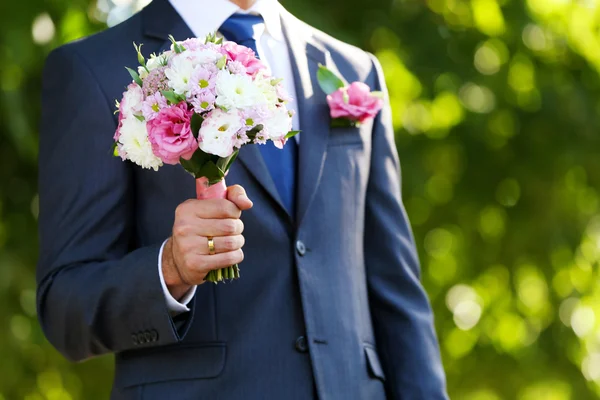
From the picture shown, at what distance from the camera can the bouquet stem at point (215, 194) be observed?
2.74m

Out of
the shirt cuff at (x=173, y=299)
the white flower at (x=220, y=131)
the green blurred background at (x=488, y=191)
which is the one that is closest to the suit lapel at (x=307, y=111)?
the shirt cuff at (x=173, y=299)

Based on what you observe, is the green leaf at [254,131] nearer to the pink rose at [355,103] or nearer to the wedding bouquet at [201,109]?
the wedding bouquet at [201,109]

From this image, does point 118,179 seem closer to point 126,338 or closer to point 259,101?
point 126,338

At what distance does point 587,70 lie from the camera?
20.2 feet

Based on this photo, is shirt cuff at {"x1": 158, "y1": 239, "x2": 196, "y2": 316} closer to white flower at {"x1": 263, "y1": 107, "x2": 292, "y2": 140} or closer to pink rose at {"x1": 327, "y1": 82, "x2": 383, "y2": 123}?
white flower at {"x1": 263, "y1": 107, "x2": 292, "y2": 140}

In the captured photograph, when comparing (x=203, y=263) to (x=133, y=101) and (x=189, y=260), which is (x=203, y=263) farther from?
(x=133, y=101)

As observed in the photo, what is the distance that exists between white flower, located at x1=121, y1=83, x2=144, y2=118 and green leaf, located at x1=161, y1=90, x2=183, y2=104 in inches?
2.9

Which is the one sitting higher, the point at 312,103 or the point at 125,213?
the point at 312,103

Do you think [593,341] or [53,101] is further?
[593,341]

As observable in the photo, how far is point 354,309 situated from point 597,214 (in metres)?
3.52

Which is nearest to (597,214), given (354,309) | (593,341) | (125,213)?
(593,341)

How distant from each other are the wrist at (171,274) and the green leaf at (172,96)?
401 mm

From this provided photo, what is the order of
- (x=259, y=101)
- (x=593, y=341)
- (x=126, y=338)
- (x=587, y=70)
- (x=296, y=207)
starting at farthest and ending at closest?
(x=593, y=341), (x=587, y=70), (x=296, y=207), (x=126, y=338), (x=259, y=101)

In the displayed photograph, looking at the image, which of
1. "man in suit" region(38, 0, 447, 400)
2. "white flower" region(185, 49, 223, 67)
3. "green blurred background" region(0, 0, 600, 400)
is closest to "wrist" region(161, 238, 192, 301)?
"man in suit" region(38, 0, 447, 400)
